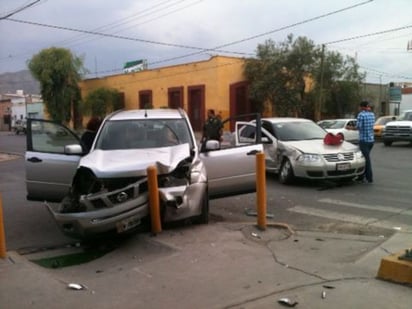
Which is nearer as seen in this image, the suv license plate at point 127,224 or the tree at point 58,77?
the suv license plate at point 127,224

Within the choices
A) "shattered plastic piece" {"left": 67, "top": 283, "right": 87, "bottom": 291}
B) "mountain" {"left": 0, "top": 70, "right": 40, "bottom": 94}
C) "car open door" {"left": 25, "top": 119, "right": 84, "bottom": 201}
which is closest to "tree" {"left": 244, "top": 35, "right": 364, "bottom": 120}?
"car open door" {"left": 25, "top": 119, "right": 84, "bottom": 201}

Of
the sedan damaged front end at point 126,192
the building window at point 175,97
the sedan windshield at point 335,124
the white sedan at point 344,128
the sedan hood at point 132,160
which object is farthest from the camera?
the building window at point 175,97

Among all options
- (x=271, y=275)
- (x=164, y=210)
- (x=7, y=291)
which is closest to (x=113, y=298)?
(x=7, y=291)

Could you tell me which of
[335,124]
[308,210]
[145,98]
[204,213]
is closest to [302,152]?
[308,210]

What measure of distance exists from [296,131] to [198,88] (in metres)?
27.0

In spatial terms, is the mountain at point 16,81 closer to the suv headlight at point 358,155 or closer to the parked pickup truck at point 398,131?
the parked pickup truck at point 398,131

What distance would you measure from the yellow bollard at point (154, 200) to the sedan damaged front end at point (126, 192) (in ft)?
0.31

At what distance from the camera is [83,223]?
6051 millimetres

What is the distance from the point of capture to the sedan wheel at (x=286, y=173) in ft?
37.5

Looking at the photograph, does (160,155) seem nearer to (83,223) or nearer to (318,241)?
(83,223)

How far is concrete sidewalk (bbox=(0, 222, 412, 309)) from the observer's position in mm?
4449

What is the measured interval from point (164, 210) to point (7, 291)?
226cm

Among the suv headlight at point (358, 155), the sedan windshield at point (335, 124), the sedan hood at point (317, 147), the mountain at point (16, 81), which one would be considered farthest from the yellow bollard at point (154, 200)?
the mountain at point (16, 81)

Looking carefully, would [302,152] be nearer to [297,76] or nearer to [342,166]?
[342,166]
